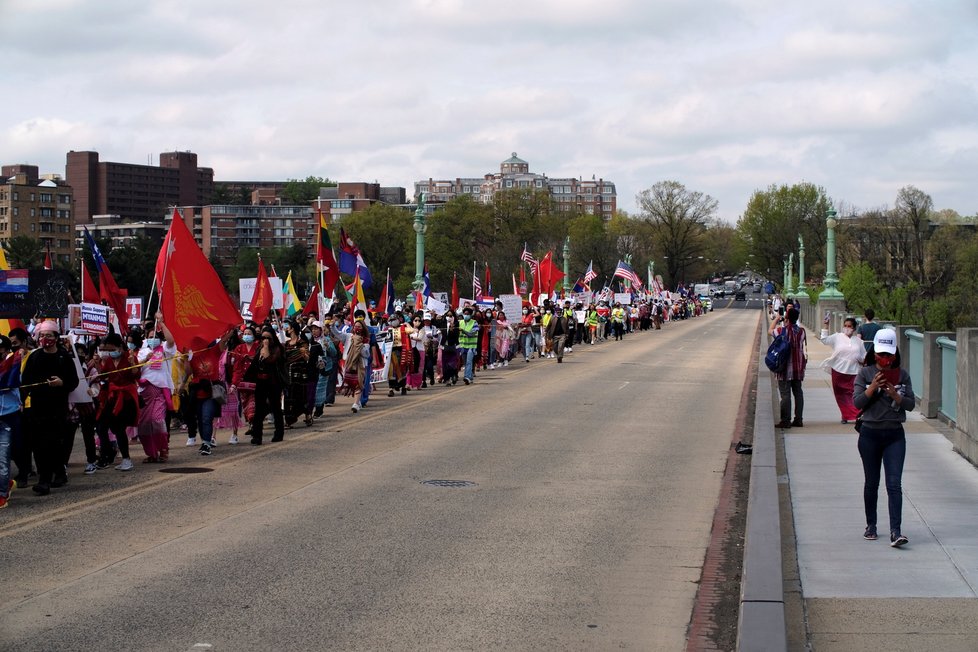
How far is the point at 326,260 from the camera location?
29469mm

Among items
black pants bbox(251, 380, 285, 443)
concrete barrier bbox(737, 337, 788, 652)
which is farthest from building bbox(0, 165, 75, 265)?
concrete barrier bbox(737, 337, 788, 652)

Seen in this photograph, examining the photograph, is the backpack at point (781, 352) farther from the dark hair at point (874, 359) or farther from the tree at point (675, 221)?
the tree at point (675, 221)

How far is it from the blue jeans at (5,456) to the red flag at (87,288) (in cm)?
917

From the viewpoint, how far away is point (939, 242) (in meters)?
85.2

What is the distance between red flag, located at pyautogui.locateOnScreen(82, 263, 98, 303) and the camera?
20837 mm

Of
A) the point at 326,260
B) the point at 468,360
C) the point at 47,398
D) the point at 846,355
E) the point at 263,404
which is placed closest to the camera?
the point at 47,398

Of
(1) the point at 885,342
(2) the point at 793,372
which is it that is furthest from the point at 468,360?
(1) the point at 885,342

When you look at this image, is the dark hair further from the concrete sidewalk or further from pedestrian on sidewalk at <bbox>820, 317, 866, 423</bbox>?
pedestrian on sidewalk at <bbox>820, 317, 866, 423</bbox>

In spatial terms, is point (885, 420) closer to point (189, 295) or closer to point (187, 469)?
point (187, 469)

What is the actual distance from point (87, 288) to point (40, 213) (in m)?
163

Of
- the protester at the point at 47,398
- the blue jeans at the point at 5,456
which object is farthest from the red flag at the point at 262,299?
the blue jeans at the point at 5,456

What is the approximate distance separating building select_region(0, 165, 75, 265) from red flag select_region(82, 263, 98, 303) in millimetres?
153531

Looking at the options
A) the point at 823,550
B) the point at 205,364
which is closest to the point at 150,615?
the point at 823,550

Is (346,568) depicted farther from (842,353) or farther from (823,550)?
(842,353)
